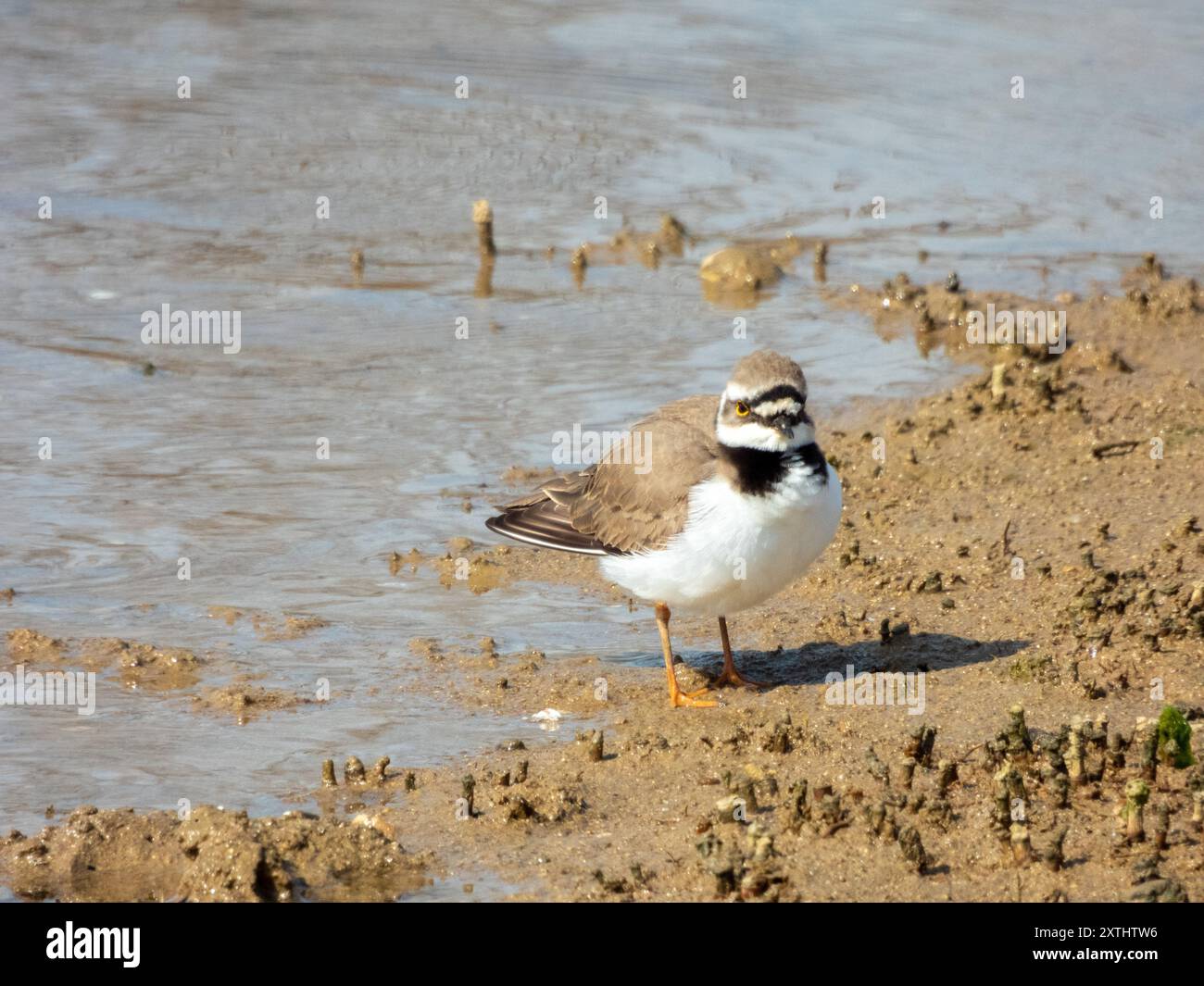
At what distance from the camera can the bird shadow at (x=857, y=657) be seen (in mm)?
7371

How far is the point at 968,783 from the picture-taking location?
605 centimetres

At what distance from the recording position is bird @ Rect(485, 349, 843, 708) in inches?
271

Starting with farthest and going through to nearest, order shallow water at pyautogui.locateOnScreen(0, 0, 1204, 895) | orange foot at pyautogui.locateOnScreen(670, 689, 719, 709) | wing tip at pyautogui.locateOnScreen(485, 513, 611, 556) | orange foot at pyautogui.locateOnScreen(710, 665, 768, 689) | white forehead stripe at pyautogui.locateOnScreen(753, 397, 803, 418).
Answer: shallow water at pyautogui.locateOnScreen(0, 0, 1204, 895) → wing tip at pyautogui.locateOnScreen(485, 513, 611, 556) → orange foot at pyautogui.locateOnScreen(710, 665, 768, 689) → orange foot at pyautogui.locateOnScreen(670, 689, 719, 709) → white forehead stripe at pyautogui.locateOnScreen(753, 397, 803, 418)

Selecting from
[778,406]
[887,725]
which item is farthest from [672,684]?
[778,406]

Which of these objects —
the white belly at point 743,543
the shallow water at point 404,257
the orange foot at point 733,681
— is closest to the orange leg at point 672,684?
the orange foot at point 733,681

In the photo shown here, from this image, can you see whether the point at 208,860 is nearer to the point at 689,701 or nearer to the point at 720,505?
the point at 689,701

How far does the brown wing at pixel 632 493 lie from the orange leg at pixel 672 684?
379 millimetres

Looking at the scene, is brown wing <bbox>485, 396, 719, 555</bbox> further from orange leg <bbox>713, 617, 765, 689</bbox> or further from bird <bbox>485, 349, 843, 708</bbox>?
orange leg <bbox>713, 617, 765, 689</bbox>

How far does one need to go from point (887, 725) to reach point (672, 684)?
1.10m

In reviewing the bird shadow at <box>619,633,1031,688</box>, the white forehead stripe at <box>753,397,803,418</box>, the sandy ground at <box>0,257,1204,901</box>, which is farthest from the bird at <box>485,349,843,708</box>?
the sandy ground at <box>0,257,1204,901</box>

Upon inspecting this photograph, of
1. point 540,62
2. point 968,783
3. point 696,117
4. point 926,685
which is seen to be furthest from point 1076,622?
point 540,62

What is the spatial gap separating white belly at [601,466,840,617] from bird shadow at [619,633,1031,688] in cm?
56

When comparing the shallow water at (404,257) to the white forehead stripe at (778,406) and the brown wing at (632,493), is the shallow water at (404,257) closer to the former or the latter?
the brown wing at (632,493)

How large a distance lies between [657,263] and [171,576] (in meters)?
6.23
